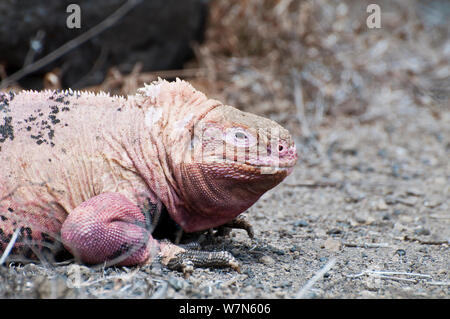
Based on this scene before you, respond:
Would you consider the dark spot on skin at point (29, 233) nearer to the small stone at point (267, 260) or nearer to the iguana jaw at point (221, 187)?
the iguana jaw at point (221, 187)

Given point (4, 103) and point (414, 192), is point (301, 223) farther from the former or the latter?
point (4, 103)

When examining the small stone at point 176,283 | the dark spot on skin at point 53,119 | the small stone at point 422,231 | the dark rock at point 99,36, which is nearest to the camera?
the small stone at point 176,283

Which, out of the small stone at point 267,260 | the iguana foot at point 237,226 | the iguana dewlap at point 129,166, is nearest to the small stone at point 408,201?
the iguana foot at point 237,226

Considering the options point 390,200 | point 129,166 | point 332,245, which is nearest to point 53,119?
point 129,166
